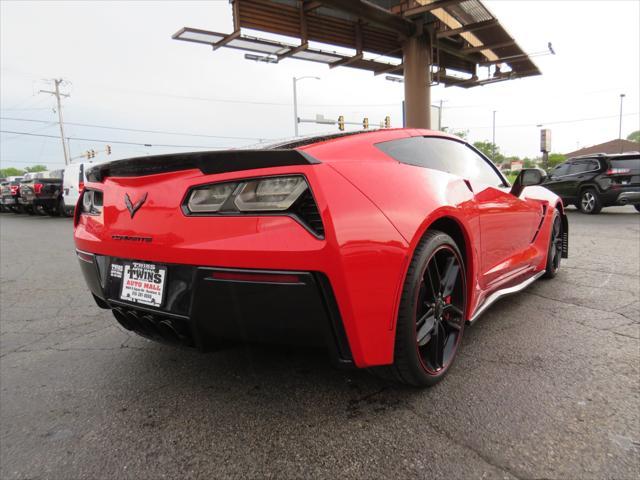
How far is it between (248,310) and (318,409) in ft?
2.09

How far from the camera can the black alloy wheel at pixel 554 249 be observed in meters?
4.21

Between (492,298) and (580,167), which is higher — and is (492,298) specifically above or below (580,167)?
below

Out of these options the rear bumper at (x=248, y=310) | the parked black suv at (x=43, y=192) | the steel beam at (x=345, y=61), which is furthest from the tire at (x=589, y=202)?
the parked black suv at (x=43, y=192)

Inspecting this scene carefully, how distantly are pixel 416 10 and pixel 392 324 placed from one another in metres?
10.1

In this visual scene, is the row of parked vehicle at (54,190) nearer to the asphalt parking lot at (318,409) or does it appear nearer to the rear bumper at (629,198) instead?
the asphalt parking lot at (318,409)

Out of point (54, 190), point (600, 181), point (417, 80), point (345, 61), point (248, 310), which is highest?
point (345, 61)

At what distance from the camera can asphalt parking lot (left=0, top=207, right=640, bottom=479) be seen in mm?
1608

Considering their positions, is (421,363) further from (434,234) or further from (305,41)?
(305,41)

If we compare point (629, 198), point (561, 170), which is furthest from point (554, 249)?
point (561, 170)

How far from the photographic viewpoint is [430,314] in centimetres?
217

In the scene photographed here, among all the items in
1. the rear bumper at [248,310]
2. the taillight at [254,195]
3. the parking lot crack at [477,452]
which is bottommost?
the parking lot crack at [477,452]

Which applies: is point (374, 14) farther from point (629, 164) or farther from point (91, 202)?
point (91, 202)

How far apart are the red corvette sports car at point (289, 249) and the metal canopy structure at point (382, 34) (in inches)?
334

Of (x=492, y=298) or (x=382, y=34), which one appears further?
(x=382, y=34)
